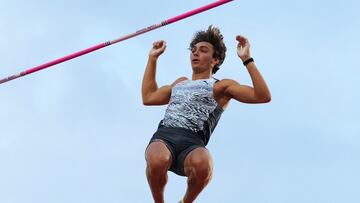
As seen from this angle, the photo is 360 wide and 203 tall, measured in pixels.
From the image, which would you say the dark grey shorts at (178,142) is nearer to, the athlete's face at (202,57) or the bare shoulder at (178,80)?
the bare shoulder at (178,80)

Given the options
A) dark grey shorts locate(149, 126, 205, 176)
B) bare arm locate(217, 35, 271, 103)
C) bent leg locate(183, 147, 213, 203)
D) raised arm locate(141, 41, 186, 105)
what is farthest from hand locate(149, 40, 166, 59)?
bent leg locate(183, 147, 213, 203)

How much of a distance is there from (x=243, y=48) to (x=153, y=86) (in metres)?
1.25

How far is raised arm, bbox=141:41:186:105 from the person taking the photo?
290 inches

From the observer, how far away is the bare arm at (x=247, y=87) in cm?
663

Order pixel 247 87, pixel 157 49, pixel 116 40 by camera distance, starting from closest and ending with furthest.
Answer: pixel 247 87, pixel 157 49, pixel 116 40

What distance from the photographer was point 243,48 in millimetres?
6812

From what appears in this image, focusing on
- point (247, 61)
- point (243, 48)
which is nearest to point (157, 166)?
point (247, 61)

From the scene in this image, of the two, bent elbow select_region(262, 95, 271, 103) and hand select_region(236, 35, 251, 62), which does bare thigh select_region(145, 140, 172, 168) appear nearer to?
bent elbow select_region(262, 95, 271, 103)

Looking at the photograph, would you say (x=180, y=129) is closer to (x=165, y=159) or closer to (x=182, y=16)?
(x=165, y=159)

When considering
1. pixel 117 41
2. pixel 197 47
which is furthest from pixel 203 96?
pixel 117 41

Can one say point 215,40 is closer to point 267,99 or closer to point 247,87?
point 247,87

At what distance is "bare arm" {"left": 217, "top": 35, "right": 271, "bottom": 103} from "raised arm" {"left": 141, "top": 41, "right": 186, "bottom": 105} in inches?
30.0

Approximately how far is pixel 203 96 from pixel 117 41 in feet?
4.59

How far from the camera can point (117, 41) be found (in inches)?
301
